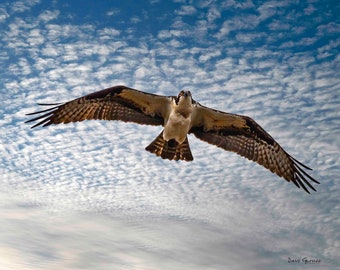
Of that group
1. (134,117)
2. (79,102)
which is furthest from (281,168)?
(79,102)

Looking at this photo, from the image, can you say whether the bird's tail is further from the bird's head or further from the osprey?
the bird's head

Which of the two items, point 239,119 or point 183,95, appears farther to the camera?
point 239,119

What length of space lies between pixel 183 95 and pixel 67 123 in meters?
2.81

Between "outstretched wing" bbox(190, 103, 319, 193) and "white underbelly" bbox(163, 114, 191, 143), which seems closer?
"white underbelly" bbox(163, 114, 191, 143)

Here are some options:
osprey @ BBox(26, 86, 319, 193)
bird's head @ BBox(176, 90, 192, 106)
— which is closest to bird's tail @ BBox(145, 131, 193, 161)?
osprey @ BBox(26, 86, 319, 193)

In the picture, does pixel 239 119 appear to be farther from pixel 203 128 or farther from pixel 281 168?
pixel 281 168

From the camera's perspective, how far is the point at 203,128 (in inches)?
→ 459

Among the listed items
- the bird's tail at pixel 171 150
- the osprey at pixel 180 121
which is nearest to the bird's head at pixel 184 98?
the osprey at pixel 180 121

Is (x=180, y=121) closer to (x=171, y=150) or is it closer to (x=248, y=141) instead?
(x=171, y=150)

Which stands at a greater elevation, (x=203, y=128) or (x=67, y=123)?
(x=203, y=128)

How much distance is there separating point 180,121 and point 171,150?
32.8 inches

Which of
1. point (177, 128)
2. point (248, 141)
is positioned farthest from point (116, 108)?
point (248, 141)

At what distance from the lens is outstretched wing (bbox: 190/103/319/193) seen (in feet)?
38.0

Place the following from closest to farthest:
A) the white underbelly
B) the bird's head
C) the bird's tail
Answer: the bird's head
the white underbelly
the bird's tail
